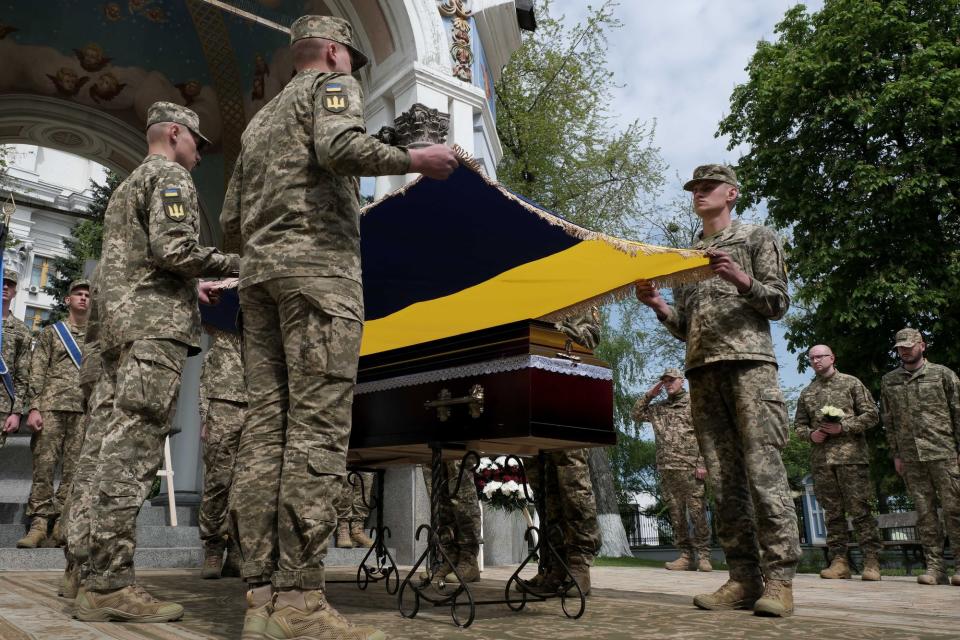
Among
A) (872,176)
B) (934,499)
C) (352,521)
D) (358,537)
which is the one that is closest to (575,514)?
(358,537)

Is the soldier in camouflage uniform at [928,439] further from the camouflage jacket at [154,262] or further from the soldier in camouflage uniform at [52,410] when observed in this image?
the soldier in camouflage uniform at [52,410]

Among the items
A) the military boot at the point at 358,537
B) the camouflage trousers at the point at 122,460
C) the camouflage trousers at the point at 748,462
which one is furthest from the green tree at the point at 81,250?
the camouflage trousers at the point at 748,462

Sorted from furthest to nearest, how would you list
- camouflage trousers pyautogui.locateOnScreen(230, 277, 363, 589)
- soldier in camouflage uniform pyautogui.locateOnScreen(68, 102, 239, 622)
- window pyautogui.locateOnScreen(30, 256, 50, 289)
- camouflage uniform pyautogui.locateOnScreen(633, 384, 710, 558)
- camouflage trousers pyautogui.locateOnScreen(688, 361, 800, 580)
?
1. window pyautogui.locateOnScreen(30, 256, 50, 289)
2. camouflage uniform pyautogui.locateOnScreen(633, 384, 710, 558)
3. camouflage trousers pyautogui.locateOnScreen(688, 361, 800, 580)
4. soldier in camouflage uniform pyautogui.locateOnScreen(68, 102, 239, 622)
5. camouflage trousers pyautogui.locateOnScreen(230, 277, 363, 589)

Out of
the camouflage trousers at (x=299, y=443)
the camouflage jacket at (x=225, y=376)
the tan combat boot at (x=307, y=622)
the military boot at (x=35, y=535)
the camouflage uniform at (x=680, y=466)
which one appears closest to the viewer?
the tan combat boot at (x=307, y=622)

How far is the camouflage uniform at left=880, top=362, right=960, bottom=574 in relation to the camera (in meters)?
8.06

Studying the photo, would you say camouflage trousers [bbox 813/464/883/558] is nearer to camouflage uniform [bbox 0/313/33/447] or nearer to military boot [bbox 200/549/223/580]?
military boot [bbox 200/549/223/580]

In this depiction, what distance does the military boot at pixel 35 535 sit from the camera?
720cm

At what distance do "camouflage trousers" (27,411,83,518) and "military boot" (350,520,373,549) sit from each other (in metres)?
2.94

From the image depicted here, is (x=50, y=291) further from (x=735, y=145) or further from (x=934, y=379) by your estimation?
(x=934, y=379)

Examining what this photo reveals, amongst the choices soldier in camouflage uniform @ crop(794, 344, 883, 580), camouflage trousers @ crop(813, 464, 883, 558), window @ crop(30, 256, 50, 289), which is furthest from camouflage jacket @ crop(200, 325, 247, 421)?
window @ crop(30, 256, 50, 289)

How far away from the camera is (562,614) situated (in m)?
4.06

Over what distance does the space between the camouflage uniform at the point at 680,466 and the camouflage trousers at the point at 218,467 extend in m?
6.34

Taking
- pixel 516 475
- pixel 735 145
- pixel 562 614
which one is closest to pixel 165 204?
pixel 562 614

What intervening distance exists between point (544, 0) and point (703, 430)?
68.1 feet
